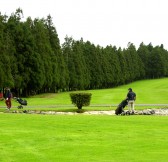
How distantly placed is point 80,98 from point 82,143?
75.0 ft

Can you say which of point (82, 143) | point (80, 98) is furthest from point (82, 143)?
point (80, 98)

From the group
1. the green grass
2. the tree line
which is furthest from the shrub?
the tree line

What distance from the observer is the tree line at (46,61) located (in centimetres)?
5775

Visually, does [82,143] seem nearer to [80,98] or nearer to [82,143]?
[82,143]

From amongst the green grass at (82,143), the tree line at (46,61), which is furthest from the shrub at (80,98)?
the tree line at (46,61)

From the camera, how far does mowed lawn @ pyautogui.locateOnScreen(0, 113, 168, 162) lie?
35.2 ft

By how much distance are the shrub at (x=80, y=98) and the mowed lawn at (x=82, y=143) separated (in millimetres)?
17406

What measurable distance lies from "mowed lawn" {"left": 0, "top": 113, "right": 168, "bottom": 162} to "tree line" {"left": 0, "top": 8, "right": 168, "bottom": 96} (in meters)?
36.8

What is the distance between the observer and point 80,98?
35.9 m

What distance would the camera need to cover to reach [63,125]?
18344 millimetres

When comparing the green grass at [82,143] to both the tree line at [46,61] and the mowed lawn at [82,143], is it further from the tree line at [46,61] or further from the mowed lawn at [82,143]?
the tree line at [46,61]

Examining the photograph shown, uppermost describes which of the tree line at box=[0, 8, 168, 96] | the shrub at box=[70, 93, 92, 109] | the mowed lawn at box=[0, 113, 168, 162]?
the tree line at box=[0, 8, 168, 96]

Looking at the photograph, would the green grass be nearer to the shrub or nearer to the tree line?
the shrub

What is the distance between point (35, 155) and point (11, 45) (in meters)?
48.6
